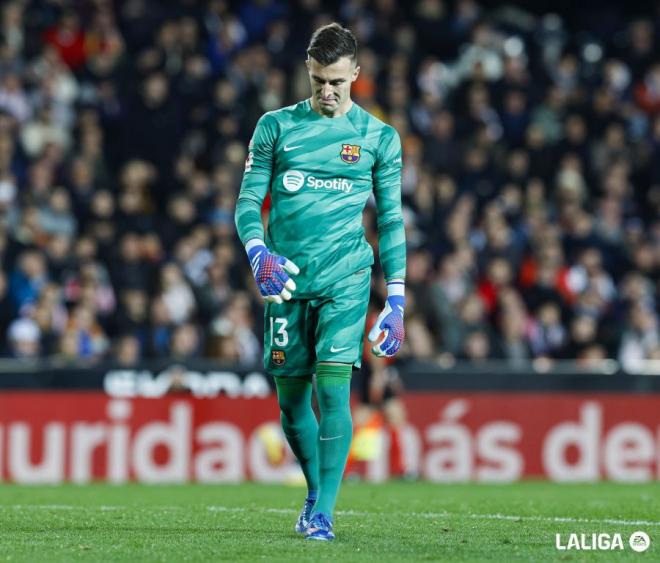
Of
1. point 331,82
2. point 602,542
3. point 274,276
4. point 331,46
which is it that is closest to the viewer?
point 602,542

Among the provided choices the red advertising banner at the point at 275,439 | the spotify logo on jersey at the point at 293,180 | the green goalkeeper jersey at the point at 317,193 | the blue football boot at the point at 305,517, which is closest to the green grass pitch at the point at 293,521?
the blue football boot at the point at 305,517

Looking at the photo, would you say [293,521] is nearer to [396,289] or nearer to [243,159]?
[396,289]

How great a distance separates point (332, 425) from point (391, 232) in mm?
1026

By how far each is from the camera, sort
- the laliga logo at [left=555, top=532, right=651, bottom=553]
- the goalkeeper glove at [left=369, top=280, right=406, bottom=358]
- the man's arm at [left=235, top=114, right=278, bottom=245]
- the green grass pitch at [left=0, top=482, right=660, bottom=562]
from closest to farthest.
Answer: the green grass pitch at [left=0, top=482, right=660, bottom=562], the laliga logo at [left=555, top=532, right=651, bottom=553], the goalkeeper glove at [left=369, top=280, right=406, bottom=358], the man's arm at [left=235, top=114, right=278, bottom=245]

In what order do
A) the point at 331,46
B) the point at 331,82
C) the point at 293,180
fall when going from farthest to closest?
the point at 293,180 → the point at 331,82 → the point at 331,46

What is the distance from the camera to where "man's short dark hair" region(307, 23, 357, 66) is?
7180 mm

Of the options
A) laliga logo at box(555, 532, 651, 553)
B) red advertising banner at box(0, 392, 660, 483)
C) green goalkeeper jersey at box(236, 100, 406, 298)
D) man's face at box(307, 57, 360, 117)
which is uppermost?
man's face at box(307, 57, 360, 117)

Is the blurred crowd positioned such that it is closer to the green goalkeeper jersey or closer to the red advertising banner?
the red advertising banner

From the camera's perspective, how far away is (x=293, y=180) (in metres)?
7.41

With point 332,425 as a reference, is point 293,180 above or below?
above

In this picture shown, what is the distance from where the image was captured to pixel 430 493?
1180 centimetres

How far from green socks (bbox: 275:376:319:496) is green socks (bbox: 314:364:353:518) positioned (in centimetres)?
26

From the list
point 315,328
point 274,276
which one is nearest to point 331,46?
point 274,276

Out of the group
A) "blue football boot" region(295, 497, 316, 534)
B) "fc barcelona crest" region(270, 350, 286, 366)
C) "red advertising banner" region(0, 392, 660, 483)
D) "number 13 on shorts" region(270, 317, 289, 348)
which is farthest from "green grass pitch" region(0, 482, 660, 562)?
"red advertising banner" region(0, 392, 660, 483)
